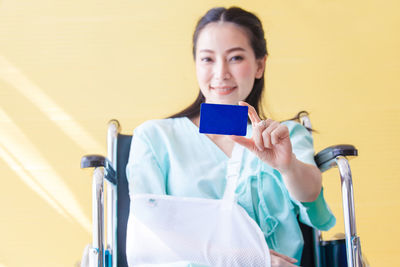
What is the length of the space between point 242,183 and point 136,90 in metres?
1.08

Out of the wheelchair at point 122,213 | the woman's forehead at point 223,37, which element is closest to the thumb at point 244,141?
the wheelchair at point 122,213

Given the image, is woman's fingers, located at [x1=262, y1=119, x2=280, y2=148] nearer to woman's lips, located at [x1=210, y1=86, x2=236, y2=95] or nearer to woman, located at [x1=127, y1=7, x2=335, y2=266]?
woman, located at [x1=127, y1=7, x2=335, y2=266]

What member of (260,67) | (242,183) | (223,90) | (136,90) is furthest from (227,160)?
(136,90)

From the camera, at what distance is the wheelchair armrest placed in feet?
3.67

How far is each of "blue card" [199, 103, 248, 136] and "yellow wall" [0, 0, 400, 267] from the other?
1167 millimetres

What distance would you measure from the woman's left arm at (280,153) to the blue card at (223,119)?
30 millimetres

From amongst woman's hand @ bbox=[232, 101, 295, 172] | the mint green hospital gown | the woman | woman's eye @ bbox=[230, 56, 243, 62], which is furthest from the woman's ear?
woman's hand @ bbox=[232, 101, 295, 172]

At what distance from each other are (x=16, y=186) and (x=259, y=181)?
1.39 meters

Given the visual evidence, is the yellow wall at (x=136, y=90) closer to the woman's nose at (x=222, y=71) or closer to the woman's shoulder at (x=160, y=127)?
the woman's shoulder at (x=160, y=127)

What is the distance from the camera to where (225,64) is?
4.13 feet

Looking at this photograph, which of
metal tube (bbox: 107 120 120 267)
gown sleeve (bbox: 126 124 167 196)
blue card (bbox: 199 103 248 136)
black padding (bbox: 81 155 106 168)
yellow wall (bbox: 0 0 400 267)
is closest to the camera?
blue card (bbox: 199 103 248 136)

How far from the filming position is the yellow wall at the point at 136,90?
6.98 feet

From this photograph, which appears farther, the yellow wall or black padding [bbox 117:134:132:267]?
the yellow wall

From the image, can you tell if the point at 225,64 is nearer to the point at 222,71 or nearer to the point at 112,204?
the point at 222,71
